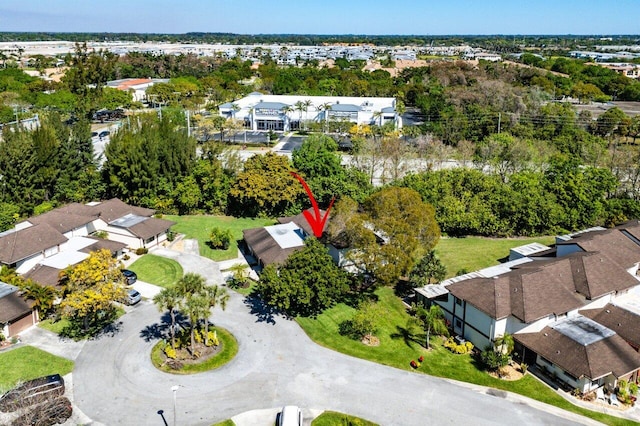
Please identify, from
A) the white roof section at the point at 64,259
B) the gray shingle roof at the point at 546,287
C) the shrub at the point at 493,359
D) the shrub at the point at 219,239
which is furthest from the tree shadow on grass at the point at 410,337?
the white roof section at the point at 64,259

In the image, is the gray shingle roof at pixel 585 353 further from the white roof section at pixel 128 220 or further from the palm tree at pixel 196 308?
the white roof section at pixel 128 220

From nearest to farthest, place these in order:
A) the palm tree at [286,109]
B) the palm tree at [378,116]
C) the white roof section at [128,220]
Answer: the white roof section at [128,220] → the palm tree at [378,116] → the palm tree at [286,109]

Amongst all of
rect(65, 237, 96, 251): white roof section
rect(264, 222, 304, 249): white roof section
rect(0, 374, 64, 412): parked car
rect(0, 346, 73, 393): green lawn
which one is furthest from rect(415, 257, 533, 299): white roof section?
rect(65, 237, 96, 251): white roof section

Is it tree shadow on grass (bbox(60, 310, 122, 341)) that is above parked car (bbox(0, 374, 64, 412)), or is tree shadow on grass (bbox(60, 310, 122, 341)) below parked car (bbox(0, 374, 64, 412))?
below

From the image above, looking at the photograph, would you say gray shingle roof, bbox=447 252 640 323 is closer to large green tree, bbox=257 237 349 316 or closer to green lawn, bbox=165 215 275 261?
large green tree, bbox=257 237 349 316

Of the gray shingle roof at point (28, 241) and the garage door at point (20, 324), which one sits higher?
the gray shingle roof at point (28, 241)

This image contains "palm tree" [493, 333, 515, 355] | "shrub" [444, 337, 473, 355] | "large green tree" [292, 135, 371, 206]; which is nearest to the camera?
"palm tree" [493, 333, 515, 355]
